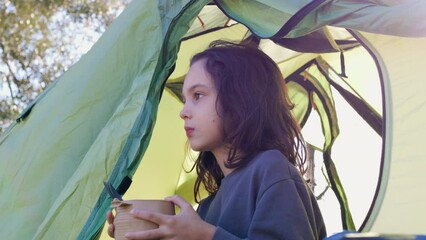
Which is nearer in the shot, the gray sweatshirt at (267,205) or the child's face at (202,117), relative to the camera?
the gray sweatshirt at (267,205)

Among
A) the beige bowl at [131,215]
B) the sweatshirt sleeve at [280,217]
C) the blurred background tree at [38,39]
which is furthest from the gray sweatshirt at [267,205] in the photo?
the blurred background tree at [38,39]

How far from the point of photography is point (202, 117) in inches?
65.1

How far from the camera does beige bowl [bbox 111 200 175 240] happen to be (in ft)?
4.56

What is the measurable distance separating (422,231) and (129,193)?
1.15 metres

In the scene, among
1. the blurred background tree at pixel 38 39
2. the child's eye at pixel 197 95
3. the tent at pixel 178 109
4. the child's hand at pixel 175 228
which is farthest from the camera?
the blurred background tree at pixel 38 39

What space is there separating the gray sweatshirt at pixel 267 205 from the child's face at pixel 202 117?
0.30ft

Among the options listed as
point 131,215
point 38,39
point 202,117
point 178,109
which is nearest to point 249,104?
point 202,117

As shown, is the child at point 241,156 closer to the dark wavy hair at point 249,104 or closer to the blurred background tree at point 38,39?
the dark wavy hair at point 249,104

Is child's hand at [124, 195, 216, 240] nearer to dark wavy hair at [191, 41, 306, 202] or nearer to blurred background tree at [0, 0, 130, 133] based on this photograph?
dark wavy hair at [191, 41, 306, 202]

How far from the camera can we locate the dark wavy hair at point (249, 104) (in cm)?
165

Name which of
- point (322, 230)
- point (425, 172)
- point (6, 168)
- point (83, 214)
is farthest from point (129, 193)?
point (425, 172)

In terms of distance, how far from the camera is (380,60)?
1.73 metres

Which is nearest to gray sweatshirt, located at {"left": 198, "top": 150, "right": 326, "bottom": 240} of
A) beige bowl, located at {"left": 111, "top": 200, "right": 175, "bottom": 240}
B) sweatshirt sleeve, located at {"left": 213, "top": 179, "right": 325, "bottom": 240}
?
sweatshirt sleeve, located at {"left": 213, "top": 179, "right": 325, "bottom": 240}

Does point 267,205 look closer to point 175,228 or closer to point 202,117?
point 175,228
